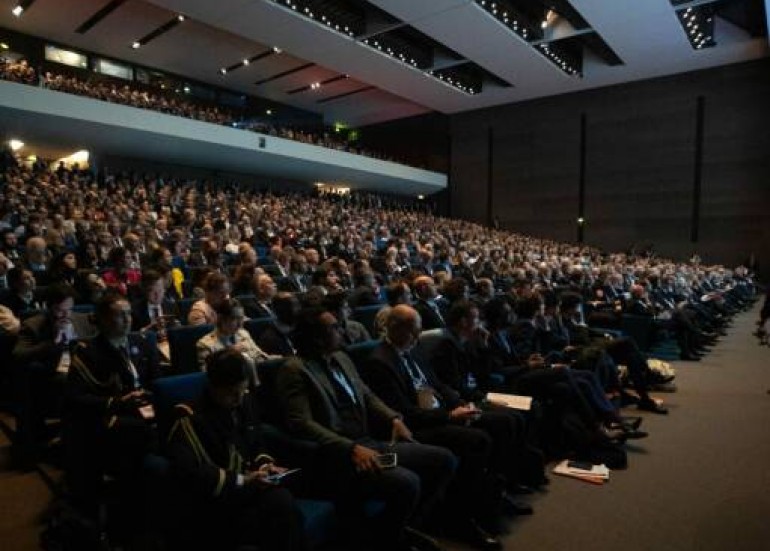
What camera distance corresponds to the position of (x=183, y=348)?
3.15 m

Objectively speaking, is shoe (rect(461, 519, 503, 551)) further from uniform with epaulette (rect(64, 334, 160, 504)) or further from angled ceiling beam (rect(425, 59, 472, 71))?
angled ceiling beam (rect(425, 59, 472, 71))

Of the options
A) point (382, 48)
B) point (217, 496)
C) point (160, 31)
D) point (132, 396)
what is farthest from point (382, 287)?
point (160, 31)

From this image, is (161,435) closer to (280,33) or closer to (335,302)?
(335,302)

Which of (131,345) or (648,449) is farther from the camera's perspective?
(648,449)

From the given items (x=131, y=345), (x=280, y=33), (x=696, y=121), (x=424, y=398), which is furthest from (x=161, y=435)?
(x=696, y=121)

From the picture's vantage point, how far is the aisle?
2525mm

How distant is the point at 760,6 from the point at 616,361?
12.7 meters

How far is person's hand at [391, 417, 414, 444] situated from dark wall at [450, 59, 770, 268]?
1698cm

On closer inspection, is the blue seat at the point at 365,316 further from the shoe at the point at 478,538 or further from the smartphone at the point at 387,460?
the smartphone at the point at 387,460

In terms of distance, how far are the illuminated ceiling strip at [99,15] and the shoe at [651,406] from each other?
14504 millimetres

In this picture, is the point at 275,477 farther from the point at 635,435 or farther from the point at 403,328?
the point at 635,435

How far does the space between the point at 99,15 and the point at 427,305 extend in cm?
1407

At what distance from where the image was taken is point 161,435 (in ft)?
7.25

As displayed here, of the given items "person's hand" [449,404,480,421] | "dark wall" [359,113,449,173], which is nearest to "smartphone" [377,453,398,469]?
"person's hand" [449,404,480,421]
